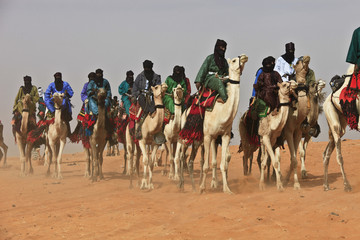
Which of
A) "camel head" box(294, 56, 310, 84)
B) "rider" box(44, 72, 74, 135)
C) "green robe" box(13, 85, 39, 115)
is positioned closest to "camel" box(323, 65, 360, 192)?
"camel head" box(294, 56, 310, 84)

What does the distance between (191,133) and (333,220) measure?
15.6ft

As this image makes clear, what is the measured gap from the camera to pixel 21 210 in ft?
38.1

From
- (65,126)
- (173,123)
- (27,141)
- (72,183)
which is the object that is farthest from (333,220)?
(27,141)

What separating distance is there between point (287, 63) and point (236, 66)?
2816 mm

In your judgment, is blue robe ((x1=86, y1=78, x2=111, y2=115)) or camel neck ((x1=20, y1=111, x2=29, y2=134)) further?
camel neck ((x1=20, y1=111, x2=29, y2=134))

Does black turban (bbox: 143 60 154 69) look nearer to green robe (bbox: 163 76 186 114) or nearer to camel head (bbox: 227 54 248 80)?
green robe (bbox: 163 76 186 114)

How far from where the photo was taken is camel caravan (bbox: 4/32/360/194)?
12.4 m

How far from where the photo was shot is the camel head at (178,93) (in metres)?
14.8

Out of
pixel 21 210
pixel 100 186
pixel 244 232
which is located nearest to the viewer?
pixel 244 232

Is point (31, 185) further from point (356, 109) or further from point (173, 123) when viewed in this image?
point (356, 109)

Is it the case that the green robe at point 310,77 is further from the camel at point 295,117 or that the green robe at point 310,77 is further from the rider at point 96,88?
the rider at point 96,88

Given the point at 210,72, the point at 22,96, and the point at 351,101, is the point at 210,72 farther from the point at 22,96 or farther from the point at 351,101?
the point at 22,96

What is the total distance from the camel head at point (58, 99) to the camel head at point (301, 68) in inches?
304

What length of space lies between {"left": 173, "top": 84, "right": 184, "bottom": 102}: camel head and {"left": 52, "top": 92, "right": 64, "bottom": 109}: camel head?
15.6 ft
